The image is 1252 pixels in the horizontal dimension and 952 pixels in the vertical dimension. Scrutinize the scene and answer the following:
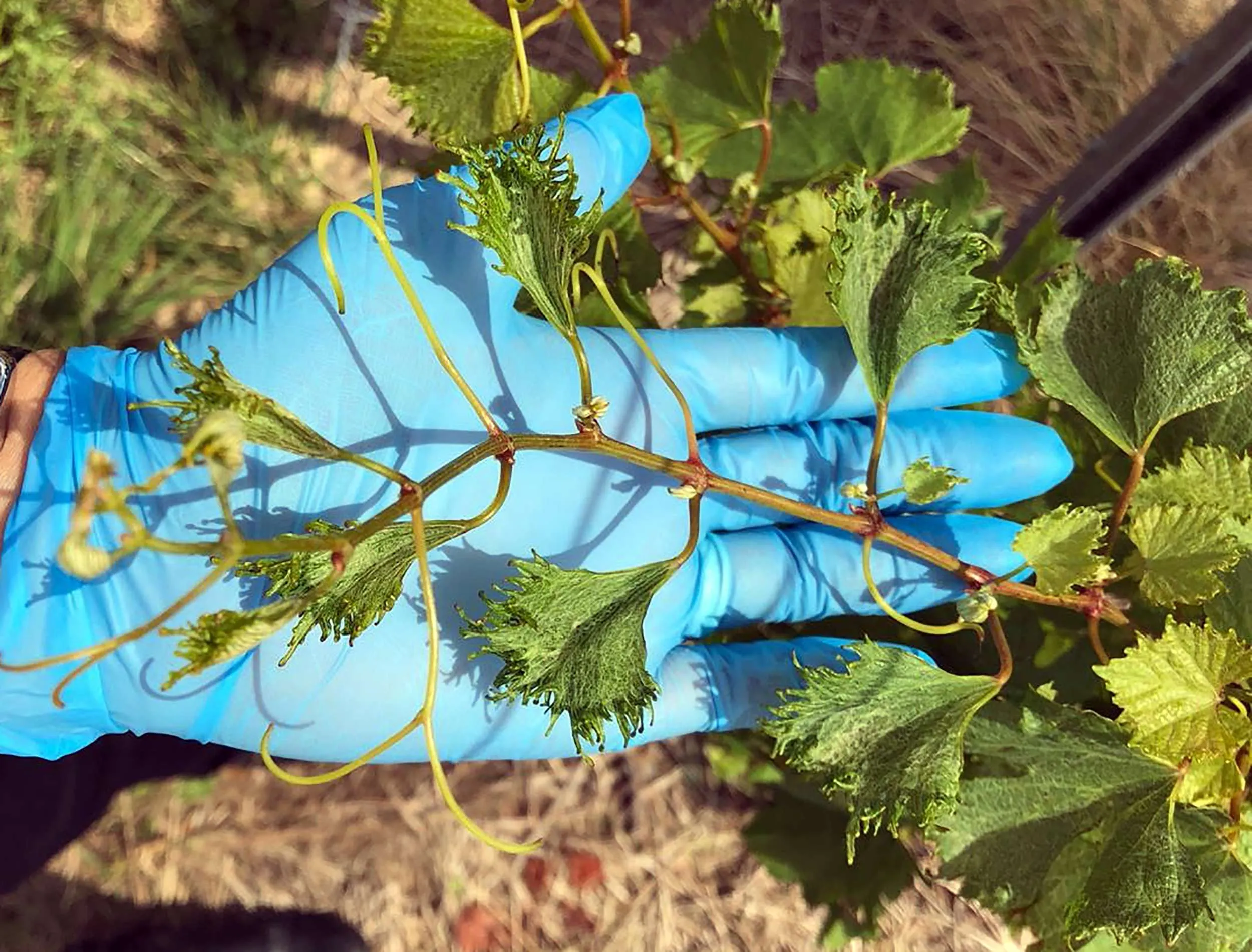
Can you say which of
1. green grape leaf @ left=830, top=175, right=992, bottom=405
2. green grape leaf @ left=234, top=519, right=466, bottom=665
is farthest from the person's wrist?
green grape leaf @ left=830, top=175, right=992, bottom=405

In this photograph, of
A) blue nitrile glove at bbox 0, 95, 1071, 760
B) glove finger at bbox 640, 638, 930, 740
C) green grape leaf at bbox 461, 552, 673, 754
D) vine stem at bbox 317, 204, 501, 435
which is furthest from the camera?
glove finger at bbox 640, 638, 930, 740

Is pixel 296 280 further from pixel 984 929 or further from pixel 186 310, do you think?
pixel 984 929

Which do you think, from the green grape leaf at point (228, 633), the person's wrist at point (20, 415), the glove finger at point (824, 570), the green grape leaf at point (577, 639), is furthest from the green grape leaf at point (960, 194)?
the person's wrist at point (20, 415)

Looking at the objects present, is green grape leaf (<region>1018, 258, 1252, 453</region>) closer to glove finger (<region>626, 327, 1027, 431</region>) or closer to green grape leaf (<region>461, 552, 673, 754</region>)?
glove finger (<region>626, 327, 1027, 431</region>)

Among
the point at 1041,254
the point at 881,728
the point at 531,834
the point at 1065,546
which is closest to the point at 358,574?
the point at 881,728

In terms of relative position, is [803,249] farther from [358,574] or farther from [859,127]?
[358,574]

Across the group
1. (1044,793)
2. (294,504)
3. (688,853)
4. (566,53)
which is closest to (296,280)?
(294,504)
